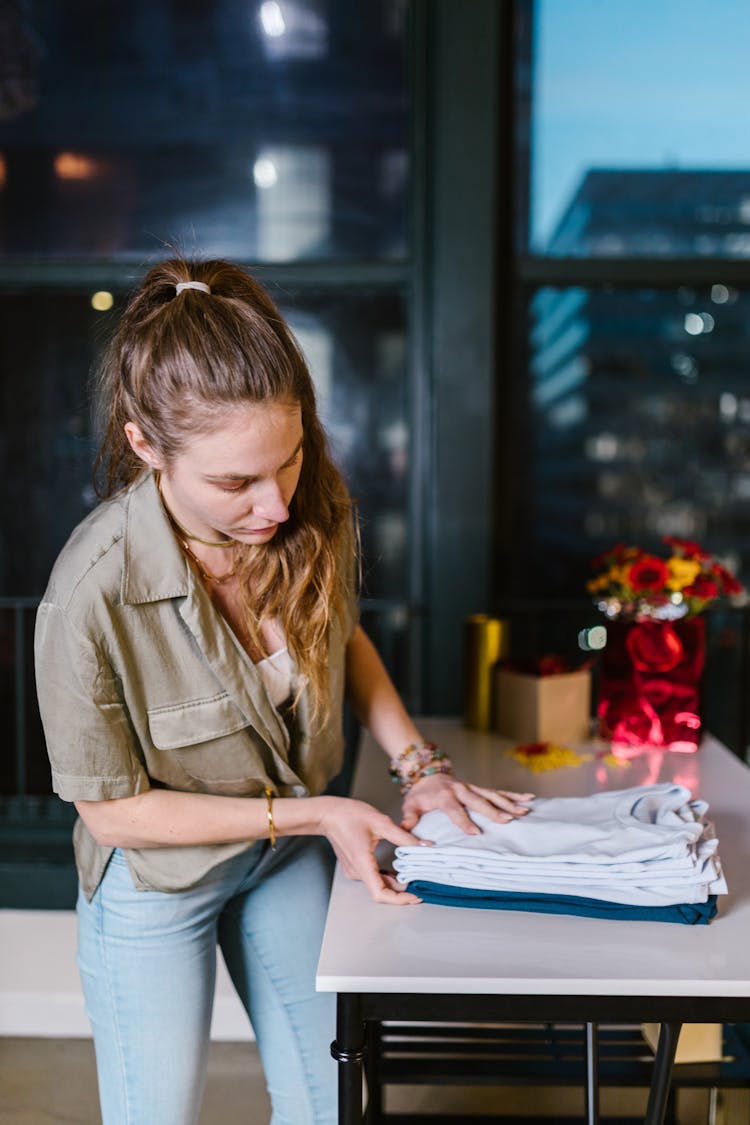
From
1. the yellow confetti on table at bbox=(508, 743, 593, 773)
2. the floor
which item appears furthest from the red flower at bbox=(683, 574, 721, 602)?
the floor

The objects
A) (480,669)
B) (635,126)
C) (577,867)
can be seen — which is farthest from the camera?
(635,126)

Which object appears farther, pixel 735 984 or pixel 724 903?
pixel 724 903

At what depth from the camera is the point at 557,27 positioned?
8.27 ft

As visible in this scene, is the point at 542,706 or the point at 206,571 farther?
the point at 542,706

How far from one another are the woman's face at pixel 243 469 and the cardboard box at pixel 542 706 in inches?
29.8

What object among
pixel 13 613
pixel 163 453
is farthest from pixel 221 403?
pixel 13 613

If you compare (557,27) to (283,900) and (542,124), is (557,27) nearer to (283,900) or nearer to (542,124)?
(542,124)

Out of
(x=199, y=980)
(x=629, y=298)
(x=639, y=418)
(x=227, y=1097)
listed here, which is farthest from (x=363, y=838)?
(x=629, y=298)

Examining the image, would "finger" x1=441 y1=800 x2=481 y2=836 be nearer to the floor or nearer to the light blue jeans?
the light blue jeans

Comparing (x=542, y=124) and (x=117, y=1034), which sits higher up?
(x=542, y=124)

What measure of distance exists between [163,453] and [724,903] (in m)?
0.83

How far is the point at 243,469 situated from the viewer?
1194 millimetres

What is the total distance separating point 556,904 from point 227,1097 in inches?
55.5

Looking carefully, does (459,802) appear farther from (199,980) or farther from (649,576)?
(649,576)
